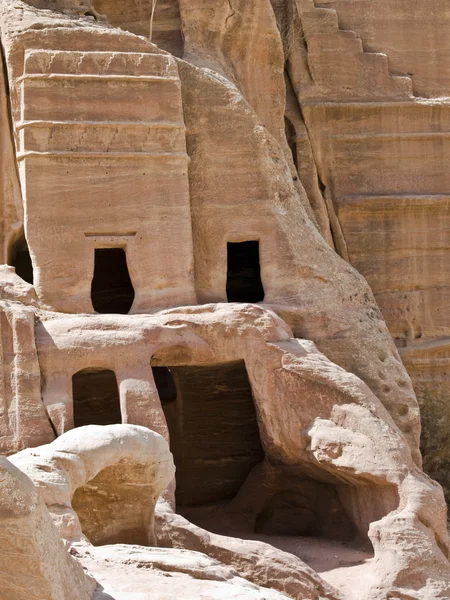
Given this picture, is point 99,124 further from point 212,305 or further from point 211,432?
point 211,432

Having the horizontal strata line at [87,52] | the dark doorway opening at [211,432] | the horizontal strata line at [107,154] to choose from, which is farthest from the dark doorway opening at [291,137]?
the dark doorway opening at [211,432]

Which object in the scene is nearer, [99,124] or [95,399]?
[99,124]

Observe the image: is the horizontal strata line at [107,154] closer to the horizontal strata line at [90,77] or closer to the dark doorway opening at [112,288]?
the horizontal strata line at [90,77]

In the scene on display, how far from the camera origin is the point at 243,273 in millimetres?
18859

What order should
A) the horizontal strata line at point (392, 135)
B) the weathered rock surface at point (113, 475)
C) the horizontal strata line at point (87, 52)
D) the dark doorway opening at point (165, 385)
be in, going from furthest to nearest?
the horizontal strata line at point (392, 135), the dark doorway opening at point (165, 385), the horizontal strata line at point (87, 52), the weathered rock surface at point (113, 475)

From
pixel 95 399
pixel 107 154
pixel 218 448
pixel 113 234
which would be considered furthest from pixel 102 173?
pixel 218 448

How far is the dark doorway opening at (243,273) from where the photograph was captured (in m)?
18.8

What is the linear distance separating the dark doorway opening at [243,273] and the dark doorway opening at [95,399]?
2.10 metres

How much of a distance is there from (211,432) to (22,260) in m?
3.37

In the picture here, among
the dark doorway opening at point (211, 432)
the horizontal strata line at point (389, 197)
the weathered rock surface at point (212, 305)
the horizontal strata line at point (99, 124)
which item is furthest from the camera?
the horizontal strata line at point (389, 197)

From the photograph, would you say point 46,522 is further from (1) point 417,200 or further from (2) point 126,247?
(1) point 417,200

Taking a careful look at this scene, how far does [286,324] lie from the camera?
53.3 feet

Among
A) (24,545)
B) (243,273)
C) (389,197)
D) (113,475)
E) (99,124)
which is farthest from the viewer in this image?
(389,197)

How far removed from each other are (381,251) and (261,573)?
318 inches
